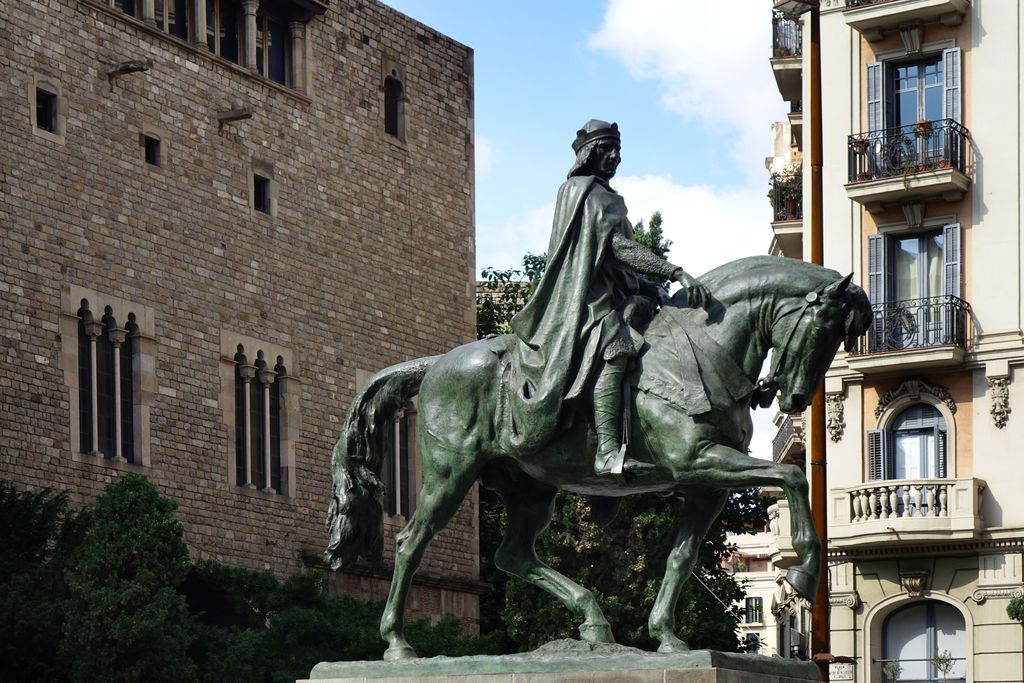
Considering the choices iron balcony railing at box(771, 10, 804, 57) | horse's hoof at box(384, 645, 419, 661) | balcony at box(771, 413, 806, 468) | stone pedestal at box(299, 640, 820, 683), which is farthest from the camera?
iron balcony railing at box(771, 10, 804, 57)

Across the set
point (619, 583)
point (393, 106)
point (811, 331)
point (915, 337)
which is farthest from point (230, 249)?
point (811, 331)

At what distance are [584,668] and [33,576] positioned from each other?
1980 cm

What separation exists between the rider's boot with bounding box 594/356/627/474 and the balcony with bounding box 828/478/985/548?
828 inches

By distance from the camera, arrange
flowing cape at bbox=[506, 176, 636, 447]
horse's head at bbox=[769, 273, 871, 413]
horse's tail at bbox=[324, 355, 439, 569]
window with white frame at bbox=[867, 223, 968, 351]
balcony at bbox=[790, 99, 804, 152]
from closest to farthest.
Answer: horse's head at bbox=[769, 273, 871, 413]
flowing cape at bbox=[506, 176, 636, 447]
horse's tail at bbox=[324, 355, 439, 569]
window with white frame at bbox=[867, 223, 968, 351]
balcony at bbox=[790, 99, 804, 152]

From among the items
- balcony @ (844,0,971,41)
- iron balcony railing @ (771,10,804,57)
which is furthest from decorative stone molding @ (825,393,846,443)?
iron balcony railing @ (771,10,804,57)

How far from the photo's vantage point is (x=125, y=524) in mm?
30391

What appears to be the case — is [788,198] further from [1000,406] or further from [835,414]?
[1000,406]

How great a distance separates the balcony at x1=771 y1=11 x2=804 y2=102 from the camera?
3919 centimetres

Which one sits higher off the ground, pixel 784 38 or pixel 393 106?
pixel 784 38

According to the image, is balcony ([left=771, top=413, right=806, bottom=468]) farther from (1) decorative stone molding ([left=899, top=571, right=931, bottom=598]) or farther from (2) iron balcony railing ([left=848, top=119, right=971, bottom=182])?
(2) iron balcony railing ([left=848, top=119, right=971, bottom=182])

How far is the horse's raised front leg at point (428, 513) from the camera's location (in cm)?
1262

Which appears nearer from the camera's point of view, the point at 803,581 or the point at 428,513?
the point at 803,581

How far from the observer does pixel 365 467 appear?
13109 mm

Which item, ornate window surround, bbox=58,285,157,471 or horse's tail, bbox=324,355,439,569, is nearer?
horse's tail, bbox=324,355,439,569
